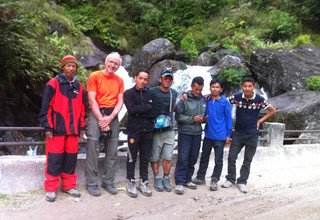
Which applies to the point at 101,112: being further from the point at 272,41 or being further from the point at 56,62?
the point at 272,41

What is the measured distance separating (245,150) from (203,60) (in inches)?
505

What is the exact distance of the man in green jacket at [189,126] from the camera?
626 cm

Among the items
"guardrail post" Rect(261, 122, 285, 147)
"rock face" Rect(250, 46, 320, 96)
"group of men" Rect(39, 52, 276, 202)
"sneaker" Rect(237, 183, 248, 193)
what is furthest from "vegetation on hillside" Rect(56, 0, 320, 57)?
"sneaker" Rect(237, 183, 248, 193)

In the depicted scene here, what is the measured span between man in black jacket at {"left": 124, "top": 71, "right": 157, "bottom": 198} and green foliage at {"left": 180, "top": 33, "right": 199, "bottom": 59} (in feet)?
48.4

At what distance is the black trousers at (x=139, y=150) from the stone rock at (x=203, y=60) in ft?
44.6

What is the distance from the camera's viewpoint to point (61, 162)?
5336mm

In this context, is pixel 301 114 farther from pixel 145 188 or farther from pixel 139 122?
pixel 139 122

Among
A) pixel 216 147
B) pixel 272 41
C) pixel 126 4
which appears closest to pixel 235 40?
pixel 272 41

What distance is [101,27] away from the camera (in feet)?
67.3

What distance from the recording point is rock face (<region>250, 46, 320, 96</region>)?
52.4ft

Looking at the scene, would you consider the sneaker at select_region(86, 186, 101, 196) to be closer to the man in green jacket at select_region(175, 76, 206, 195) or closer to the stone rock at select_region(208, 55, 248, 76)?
the man in green jacket at select_region(175, 76, 206, 195)

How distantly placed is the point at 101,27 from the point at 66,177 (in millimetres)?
16070

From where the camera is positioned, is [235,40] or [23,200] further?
[235,40]

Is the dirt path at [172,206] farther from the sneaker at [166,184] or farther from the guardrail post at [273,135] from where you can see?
the guardrail post at [273,135]
